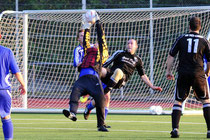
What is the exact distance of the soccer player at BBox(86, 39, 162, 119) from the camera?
10.7 metres

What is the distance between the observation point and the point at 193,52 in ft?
27.8

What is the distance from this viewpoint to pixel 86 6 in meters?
20.1

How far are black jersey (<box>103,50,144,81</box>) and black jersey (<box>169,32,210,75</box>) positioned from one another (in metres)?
2.36

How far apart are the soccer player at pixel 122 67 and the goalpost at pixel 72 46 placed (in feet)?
11.6

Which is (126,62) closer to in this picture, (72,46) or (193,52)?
(193,52)

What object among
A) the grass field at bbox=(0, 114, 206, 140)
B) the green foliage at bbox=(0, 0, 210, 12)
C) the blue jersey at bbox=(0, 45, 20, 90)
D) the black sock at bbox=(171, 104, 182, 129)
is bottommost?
the grass field at bbox=(0, 114, 206, 140)

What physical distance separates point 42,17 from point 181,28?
4422 mm

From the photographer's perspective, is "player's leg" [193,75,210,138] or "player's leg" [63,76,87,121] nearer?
"player's leg" [193,75,210,138]

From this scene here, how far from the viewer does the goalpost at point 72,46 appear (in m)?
15.2

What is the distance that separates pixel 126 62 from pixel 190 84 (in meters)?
2.59

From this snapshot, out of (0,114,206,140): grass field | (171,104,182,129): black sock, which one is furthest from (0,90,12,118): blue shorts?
(171,104,182,129): black sock

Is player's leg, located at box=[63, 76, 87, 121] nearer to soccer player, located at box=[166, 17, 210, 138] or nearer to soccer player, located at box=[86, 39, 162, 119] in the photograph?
soccer player, located at box=[166, 17, 210, 138]

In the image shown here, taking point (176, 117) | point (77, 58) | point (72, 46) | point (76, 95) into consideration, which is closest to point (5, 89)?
point (76, 95)

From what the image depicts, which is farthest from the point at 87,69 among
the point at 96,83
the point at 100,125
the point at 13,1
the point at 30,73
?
the point at 13,1
